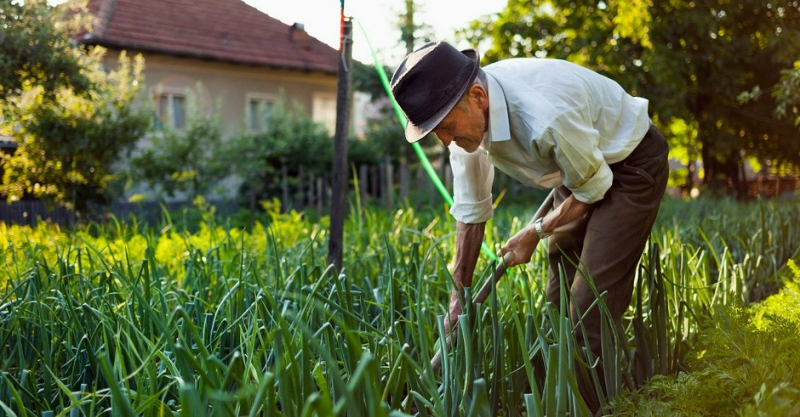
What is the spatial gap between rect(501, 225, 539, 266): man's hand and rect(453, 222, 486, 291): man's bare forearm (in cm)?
28

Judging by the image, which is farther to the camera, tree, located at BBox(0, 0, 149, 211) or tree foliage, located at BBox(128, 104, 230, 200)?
tree foliage, located at BBox(128, 104, 230, 200)

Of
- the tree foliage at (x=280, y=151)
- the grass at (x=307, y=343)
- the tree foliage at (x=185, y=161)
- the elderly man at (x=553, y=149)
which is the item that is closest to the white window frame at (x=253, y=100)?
the tree foliage at (x=280, y=151)

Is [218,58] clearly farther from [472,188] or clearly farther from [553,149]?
[553,149]

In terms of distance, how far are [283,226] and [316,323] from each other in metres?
3.16

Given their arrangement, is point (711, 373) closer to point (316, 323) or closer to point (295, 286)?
point (316, 323)

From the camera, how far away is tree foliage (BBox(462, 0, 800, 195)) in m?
11.6

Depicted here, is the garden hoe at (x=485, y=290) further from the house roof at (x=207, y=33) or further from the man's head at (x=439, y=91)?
the house roof at (x=207, y=33)

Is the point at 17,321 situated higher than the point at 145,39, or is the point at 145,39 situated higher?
the point at 145,39

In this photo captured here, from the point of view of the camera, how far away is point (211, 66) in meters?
16.0

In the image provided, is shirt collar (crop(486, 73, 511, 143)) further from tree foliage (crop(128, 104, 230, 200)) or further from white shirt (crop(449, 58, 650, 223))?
tree foliage (crop(128, 104, 230, 200))

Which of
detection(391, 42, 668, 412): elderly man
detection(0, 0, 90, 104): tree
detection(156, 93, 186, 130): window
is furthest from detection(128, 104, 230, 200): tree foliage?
detection(391, 42, 668, 412): elderly man

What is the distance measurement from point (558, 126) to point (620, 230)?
48 cm

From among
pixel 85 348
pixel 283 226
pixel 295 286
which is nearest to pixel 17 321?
pixel 85 348

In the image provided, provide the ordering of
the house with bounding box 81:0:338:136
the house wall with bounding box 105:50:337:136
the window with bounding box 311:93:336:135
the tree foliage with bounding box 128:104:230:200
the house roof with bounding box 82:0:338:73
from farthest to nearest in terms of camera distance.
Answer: the window with bounding box 311:93:336:135 → the house wall with bounding box 105:50:337:136 → the house with bounding box 81:0:338:136 → the tree foliage with bounding box 128:104:230:200 → the house roof with bounding box 82:0:338:73
